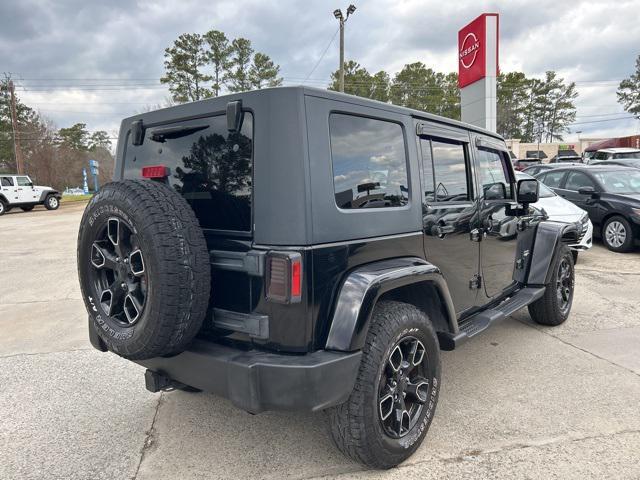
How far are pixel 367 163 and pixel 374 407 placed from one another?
1.22 meters

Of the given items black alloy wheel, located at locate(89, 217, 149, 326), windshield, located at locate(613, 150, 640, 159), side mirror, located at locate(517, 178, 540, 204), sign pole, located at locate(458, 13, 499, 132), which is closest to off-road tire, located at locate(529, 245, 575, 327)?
side mirror, located at locate(517, 178, 540, 204)

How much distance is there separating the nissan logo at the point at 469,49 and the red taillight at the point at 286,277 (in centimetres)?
1788

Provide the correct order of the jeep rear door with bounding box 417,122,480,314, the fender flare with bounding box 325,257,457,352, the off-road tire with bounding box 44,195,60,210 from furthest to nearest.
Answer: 1. the off-road tire with bounding box 44,195,60,210
2. the jeep rear door with bounding box 417,122,480,314
3. the fender flare with bounding box 325,257,457,352

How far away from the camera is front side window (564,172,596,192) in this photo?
9156mm

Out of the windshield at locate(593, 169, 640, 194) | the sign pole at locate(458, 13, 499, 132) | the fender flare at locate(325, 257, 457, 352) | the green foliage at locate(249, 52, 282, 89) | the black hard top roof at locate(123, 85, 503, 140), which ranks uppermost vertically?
the green foliage at locate(249, 52, 282, 89)

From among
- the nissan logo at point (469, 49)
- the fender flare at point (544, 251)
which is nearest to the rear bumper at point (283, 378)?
the fender flare at point (544, 251)

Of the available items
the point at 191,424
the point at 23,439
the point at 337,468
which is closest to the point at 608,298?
the point at 337,468

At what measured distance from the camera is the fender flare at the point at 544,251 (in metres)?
4.14

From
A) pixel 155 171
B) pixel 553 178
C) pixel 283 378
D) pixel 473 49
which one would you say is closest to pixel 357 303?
pixel 283 378

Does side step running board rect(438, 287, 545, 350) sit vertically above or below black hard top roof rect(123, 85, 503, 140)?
below

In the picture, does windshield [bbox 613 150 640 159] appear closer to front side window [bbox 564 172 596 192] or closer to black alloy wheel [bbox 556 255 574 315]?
front side window [bbox 564 172 596 192]

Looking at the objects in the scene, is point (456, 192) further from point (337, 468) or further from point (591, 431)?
point (337, 468)

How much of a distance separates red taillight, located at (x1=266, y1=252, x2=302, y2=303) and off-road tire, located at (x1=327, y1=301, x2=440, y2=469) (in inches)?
19.5

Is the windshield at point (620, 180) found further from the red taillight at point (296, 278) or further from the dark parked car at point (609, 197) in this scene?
the red taillight at point (296, 278)
